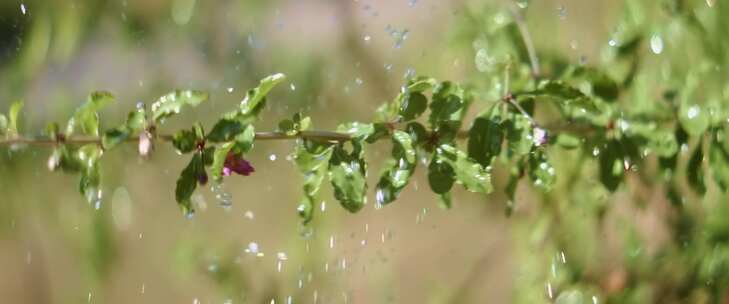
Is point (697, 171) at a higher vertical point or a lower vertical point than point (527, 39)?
lower

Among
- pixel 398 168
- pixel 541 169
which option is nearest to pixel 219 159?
pixel 398 168

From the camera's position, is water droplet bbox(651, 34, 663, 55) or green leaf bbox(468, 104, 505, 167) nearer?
green leaf bbox(468, 104, 505, 167)

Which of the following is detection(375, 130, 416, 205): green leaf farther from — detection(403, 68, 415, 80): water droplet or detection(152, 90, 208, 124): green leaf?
detection(403, 68, 415, 80): water droplet

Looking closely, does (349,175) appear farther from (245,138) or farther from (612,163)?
(612,163)

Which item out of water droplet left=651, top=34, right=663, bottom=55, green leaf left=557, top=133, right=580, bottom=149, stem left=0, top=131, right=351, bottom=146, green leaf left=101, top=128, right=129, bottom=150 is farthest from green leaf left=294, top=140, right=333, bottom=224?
water droplet left=651, top=34, right=663, bottom=55

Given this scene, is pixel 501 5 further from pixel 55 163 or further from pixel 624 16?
pixel 55 163

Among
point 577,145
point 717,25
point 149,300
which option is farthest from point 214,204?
point 717,25
